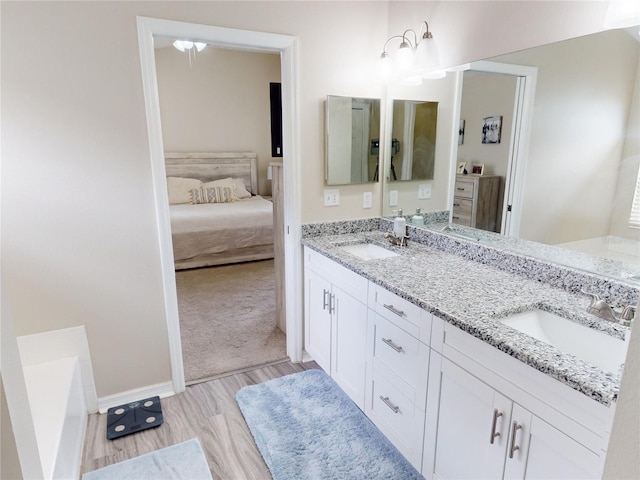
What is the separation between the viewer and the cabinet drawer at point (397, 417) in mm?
1651

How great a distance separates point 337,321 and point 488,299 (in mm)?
926

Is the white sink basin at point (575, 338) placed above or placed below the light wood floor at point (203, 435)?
above

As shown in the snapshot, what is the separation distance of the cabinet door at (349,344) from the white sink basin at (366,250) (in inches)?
14.2

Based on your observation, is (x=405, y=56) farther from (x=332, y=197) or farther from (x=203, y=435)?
(x=203, y=435)

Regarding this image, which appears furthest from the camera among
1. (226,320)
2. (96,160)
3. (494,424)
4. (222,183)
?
(222,183)

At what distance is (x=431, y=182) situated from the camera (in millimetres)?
2480

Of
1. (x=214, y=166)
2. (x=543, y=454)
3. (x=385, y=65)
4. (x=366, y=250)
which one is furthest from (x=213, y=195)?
(x=543, y=454)

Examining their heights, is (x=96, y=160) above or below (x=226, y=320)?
above

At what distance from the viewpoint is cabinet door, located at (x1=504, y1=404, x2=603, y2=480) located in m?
1.02

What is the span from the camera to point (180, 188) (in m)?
5.72

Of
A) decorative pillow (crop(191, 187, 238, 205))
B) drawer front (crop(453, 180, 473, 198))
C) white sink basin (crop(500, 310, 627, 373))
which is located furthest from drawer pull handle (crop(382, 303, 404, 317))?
decorative pillow (crop(191, 187, 238, 205))

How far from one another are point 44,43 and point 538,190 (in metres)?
2.35

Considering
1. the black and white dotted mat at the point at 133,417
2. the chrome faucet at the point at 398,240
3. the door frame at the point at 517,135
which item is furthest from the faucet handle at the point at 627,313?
the black and white dotted mat at the point at 133,417

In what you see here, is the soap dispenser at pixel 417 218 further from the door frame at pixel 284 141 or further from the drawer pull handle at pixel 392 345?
the drawer pull handle at pixel 392 345
